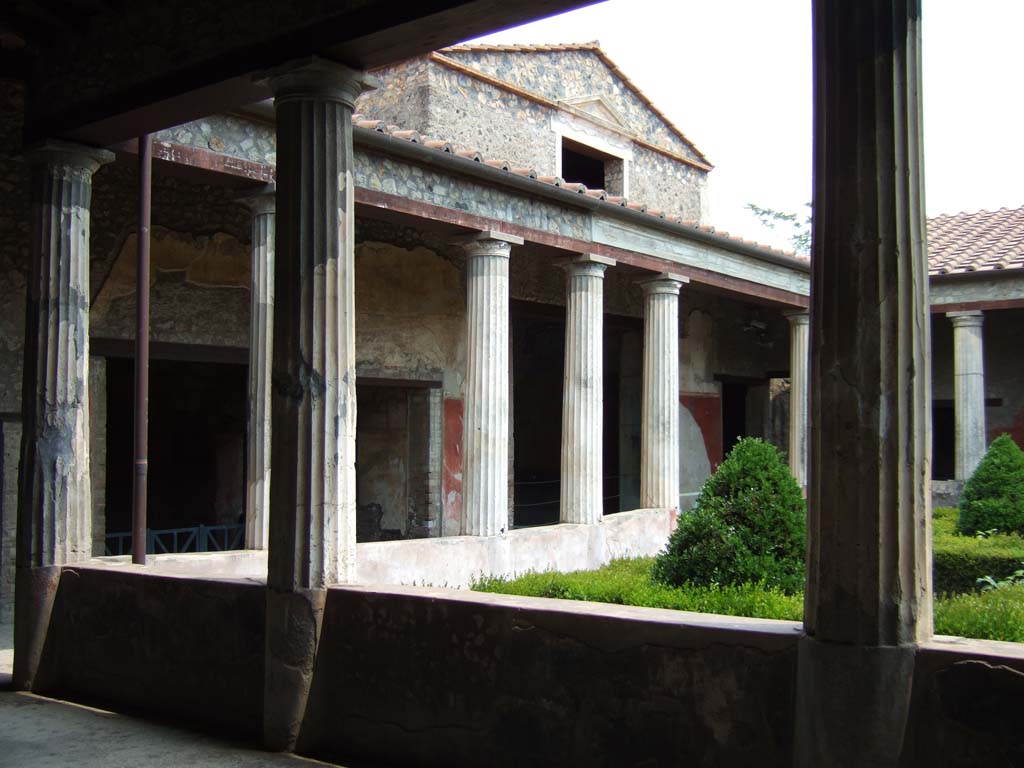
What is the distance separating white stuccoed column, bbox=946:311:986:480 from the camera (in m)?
13.3

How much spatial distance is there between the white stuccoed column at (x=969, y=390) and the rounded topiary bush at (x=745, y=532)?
27.5 feet

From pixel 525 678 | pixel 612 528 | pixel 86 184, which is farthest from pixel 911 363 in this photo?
pixel 612 528

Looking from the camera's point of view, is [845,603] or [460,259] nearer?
[845,603]

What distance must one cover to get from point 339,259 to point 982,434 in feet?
39.1

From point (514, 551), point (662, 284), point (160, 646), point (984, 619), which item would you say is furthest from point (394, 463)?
point (984, 619)

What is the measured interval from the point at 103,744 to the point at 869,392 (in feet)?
9.79

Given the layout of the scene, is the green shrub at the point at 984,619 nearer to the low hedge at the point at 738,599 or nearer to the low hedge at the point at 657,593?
the low hedge at the point at 738,599

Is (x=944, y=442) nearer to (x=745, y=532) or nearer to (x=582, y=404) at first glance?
(x=582, y=404)

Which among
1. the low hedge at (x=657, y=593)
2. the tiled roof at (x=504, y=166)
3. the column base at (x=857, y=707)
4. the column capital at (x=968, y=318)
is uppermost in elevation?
the tiled roof at (x=504, y=166)

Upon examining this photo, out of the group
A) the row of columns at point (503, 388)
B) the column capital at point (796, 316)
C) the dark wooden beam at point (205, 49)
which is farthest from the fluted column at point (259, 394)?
the column capital at point (796, 316)

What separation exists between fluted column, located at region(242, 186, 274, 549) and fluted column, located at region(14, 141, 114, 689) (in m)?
1.97

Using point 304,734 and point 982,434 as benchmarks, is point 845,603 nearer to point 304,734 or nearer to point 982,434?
point 304,734

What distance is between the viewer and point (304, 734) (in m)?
3.56

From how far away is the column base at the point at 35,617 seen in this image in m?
4.59
